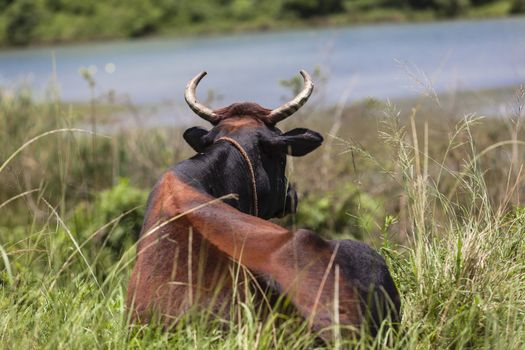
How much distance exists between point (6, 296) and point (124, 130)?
8.92m

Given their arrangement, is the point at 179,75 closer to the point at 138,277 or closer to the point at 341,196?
the point at 341,196

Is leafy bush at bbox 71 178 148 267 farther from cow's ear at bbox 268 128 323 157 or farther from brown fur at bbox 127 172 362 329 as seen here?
brown fur at bbox 127 172 362 329

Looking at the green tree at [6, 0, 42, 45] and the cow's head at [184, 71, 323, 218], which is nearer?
the cow's head at [184, 71, 323, 218]

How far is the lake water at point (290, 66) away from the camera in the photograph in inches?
677

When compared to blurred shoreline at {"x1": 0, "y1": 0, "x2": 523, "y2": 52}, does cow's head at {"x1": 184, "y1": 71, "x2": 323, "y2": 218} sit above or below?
above

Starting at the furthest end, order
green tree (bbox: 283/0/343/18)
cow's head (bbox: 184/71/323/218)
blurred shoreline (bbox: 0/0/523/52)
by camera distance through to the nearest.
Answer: green tree (bbox: 283/0/343/18) < blurred shoreline (bbox: 0/0/523/52) < cow's head (bbox: 184/71/323/218)

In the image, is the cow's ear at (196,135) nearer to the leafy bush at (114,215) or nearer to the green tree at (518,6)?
the leafy bush at (114,215)

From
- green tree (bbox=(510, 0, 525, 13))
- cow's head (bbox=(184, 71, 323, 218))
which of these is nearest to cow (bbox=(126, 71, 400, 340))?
cow's head (bbox=(184, 71, 323, 218))

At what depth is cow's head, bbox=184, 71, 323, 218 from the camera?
4.68 metres

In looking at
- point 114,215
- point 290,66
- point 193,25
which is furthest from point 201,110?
point 193,25

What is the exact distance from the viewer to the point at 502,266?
3.81m

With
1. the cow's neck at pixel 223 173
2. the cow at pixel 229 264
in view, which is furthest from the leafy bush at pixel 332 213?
the cow at pixel 229 264

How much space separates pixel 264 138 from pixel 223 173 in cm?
44

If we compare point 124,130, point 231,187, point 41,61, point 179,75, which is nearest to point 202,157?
point 231,187
